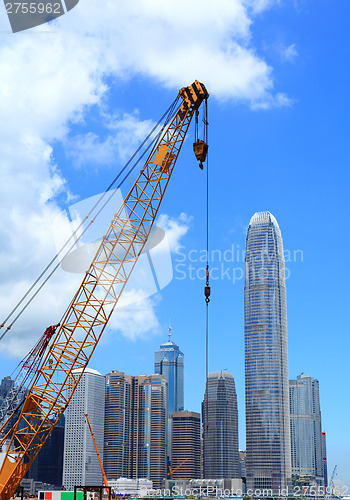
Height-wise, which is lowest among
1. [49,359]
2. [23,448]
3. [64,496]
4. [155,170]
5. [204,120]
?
[64,496]

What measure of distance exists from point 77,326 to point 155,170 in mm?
17428

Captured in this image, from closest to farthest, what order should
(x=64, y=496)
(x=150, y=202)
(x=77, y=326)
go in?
(x=77, y=326) < (x=150, y=202) < (x=64, y=496)

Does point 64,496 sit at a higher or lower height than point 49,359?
lower

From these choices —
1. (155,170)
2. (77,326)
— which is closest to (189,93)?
(155,170)

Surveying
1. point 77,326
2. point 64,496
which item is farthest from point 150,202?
point 64,496

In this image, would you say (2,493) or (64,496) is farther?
(64,496)

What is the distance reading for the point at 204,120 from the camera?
226ft

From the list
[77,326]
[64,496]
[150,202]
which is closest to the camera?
[77,326]

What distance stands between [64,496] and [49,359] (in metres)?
99.7

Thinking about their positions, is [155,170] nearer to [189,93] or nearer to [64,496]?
[189,93]

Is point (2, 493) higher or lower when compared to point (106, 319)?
lower

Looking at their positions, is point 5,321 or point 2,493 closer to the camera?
point 2,493

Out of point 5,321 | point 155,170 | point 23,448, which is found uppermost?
point 155,170

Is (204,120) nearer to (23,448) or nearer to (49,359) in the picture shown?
(49,359)
